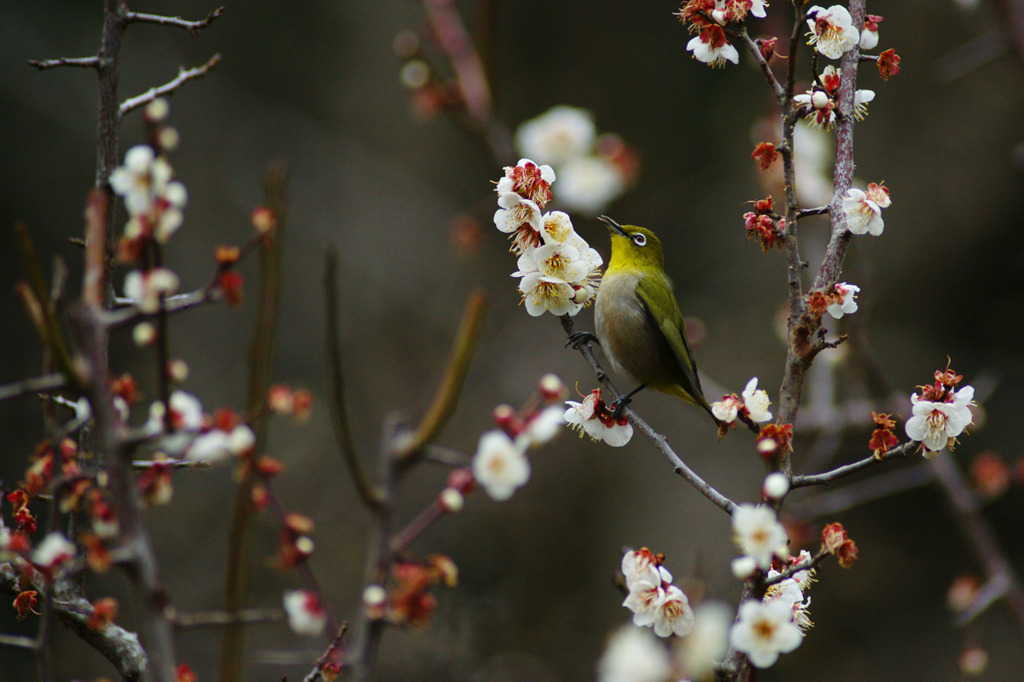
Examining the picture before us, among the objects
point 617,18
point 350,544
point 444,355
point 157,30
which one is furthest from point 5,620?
point 617,18

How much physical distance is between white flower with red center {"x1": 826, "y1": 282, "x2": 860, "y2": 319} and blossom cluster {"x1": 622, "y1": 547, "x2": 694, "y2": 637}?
0.70 metres

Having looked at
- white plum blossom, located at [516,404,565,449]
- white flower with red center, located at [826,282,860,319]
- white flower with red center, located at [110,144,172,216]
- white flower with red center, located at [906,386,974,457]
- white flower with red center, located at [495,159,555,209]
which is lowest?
white plum blossom, located at [516,404,565,449]

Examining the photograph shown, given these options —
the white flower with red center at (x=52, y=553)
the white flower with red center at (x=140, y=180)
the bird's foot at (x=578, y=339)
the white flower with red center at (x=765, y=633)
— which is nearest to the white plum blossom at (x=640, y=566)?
the white flower with red center at (x=765, y=633)

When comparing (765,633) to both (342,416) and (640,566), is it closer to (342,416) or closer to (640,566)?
(640,566)

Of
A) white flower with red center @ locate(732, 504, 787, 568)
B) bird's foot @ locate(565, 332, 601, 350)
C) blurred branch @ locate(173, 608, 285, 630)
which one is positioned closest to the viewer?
blurred branch @ locate(173, 608, 285, 630)

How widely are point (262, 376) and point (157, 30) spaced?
10.3 m

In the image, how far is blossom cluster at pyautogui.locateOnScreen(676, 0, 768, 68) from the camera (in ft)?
6.77

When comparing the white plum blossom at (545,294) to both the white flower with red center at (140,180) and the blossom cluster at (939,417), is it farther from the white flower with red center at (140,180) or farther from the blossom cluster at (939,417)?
the white flower with red center at (140,180)

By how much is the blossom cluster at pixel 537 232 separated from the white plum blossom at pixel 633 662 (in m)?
1.12

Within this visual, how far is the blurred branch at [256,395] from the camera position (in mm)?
1361

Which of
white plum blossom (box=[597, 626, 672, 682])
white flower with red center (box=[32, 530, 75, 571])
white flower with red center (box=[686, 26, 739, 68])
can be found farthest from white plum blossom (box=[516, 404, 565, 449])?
white flower with red center (box=[686, 26, 739, 68])

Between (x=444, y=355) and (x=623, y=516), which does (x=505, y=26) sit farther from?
(x=623, y=516)

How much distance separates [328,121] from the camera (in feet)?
34.1

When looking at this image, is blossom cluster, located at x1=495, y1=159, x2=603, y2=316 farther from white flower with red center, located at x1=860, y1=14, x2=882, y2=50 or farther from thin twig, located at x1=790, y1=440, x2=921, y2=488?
white flower with red center, located at x1=860, y1=14, x2=882, y2=50
